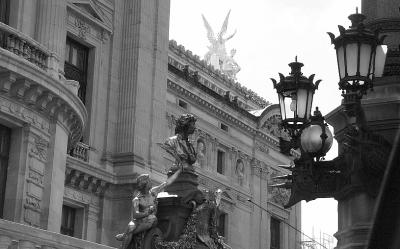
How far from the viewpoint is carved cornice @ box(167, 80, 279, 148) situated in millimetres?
45594

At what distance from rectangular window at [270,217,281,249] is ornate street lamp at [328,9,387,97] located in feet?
151

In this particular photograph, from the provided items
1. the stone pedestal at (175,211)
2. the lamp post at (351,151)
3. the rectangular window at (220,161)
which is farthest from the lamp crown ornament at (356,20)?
the rectangular window at (220,161)

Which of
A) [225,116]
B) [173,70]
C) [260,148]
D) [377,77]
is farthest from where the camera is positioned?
[260,148]

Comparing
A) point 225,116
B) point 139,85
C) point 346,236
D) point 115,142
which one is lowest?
point 346,236

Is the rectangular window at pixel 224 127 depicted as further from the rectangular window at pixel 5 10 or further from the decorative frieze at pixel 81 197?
the rectangular window at pixel 5 10

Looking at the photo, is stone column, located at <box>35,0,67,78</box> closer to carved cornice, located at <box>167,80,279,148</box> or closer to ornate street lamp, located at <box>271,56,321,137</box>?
carved cornice, located at <box>167,80,279,148</box>

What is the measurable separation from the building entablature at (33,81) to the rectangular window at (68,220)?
7.02 metres

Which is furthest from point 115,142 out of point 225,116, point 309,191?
point 309,191

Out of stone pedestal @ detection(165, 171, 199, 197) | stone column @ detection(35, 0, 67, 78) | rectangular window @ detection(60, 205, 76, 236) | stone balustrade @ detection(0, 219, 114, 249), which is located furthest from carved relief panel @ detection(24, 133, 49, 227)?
stone pedestal @ detection(165, 171, 199, 197)

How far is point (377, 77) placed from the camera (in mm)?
8641

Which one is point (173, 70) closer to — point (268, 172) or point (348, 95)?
point (268, 172)

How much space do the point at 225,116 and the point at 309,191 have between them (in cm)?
4126

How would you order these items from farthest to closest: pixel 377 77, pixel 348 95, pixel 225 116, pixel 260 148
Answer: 1. pixel 260 148
2. pixel 225 116
3. pixel 377 77
4. pixel 348 95

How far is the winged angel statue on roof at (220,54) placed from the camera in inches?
2373
